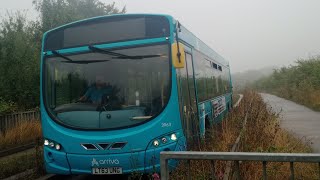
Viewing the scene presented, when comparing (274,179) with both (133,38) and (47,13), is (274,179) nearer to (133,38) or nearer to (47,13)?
(133,38)

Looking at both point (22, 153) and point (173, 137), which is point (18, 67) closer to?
point (22, 153)

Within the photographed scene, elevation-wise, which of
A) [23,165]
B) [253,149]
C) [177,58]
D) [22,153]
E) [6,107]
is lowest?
[23,165]

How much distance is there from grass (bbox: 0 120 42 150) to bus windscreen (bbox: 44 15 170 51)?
5.77m

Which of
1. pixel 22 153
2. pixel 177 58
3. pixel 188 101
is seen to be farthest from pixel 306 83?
pixel 177 58

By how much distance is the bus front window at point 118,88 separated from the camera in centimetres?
718

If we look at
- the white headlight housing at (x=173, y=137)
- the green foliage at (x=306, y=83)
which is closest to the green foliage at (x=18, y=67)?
the white headlight housing at (x=173, y=137)

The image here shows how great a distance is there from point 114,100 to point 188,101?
1.66 m

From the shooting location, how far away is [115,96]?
7281 millimetres

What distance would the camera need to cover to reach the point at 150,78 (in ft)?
23.8

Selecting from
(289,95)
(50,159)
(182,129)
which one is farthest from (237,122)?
(289,95)

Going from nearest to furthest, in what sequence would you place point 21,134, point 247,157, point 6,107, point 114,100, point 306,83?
point 247,157
point 114,100
point 21,134
point 6,107
point 306,83

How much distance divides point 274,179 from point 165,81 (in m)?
2.42

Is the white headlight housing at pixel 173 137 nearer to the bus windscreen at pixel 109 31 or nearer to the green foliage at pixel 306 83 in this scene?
the bus windscreen at pixel 109 31

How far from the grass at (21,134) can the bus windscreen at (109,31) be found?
18.9 ft
